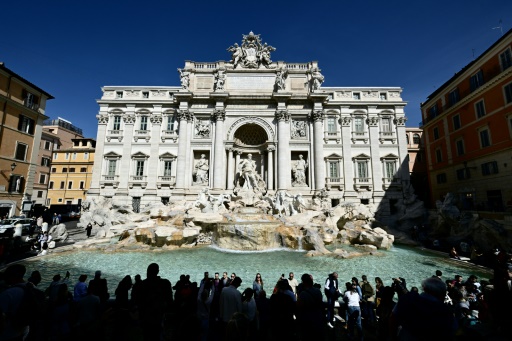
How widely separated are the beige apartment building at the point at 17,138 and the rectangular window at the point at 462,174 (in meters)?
39.1

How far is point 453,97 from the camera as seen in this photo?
76.1 ft

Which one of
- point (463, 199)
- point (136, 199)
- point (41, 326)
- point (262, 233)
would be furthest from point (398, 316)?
point (136, 199)

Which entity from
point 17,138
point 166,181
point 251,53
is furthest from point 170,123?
point 17,138

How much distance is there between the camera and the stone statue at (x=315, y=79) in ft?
86.7

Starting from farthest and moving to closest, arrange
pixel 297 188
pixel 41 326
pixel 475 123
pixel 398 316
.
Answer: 1. pixel 297 188
2. pixel 475 123
3. pixel 41 326
4. pixel 398 316

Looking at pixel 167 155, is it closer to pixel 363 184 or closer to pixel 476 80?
pixel 363 184

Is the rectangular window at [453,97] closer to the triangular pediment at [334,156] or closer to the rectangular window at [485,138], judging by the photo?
the rectangular window at [485,138]

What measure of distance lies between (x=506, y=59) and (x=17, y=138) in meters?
40.5

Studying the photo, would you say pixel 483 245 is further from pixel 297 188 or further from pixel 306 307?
pixel 306 307

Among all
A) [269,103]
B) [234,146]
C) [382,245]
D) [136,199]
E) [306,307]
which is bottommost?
[382,245]

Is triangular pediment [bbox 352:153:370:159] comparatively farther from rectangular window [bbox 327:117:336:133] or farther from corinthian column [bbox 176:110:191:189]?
corinthian column [bbox 176:110:191:189]

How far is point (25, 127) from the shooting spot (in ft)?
71.5

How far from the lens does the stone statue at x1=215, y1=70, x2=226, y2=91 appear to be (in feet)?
86.0

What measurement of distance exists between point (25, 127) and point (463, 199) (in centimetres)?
4033
